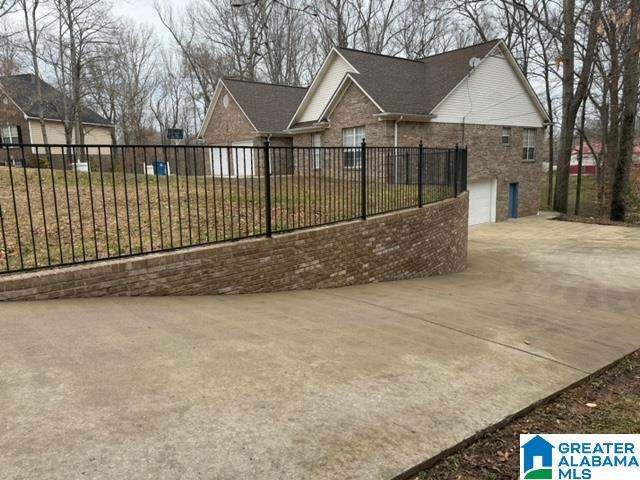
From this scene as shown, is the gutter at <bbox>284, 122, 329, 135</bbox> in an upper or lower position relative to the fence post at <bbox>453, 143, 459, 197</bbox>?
upper

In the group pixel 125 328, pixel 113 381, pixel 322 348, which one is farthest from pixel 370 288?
pixel 113 381

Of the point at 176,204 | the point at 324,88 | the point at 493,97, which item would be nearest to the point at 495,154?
the point at 493,97

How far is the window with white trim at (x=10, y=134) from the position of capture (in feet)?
100

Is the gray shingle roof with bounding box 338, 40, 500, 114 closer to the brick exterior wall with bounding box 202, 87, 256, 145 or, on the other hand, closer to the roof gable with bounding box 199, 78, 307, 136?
the roof gable with bounding box 199, 78, 307, 136

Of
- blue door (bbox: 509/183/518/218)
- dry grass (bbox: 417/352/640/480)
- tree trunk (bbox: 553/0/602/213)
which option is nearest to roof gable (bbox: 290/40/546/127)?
tree trunk (bbox: 553/0/602/213)

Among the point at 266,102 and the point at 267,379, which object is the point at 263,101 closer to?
the point at 266,102

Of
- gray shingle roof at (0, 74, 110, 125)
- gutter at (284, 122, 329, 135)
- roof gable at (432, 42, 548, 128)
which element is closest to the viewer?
roof gable at (432, 42, 548, 128)

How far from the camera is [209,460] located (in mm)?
2232

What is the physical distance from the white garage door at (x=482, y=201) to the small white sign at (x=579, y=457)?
20.2m

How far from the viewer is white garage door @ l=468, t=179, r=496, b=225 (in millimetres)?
22062

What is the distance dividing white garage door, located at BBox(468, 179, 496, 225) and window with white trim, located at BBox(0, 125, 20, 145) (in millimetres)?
29358

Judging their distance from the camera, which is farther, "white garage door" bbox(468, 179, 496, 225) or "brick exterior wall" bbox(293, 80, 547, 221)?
"white garage door" bbox(468, 179, 496, 225)

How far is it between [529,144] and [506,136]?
2.34m

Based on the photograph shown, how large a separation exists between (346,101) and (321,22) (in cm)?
1637
